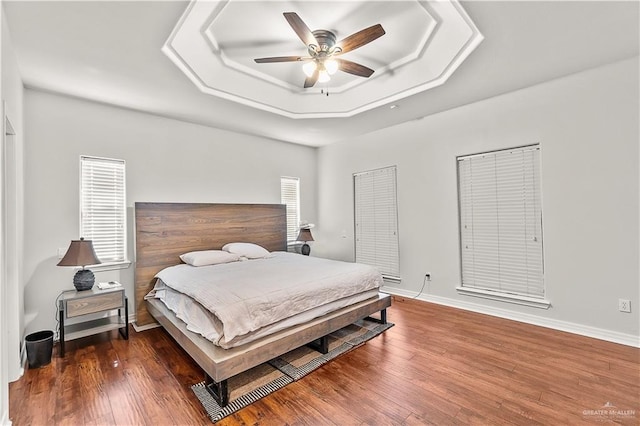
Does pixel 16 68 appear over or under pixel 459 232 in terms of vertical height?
over

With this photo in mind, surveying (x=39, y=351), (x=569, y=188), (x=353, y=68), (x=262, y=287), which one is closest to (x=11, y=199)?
(x=39, y=351)

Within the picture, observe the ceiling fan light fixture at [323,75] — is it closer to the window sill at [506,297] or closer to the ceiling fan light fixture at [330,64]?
the ceiling fan light fixture at [330,64]

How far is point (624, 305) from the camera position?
114 inches

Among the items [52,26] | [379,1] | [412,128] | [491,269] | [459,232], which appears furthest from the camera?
[412,128]

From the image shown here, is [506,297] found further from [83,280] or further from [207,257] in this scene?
[83,280]

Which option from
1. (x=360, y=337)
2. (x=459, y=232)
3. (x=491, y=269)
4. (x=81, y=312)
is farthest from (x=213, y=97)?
(x=491, y=269)

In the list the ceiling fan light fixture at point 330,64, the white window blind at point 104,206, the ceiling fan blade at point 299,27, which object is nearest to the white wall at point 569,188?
the ceiling fan light fixture at point 330,64

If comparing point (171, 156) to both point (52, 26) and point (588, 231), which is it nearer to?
point (52, 26)

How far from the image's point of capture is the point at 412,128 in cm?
457

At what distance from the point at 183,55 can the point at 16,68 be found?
1415 millimetres

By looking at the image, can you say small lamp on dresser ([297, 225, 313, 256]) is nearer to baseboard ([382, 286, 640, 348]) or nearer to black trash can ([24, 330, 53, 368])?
baseboard ([382, 286, 640, 348])

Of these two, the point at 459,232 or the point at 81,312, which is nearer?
the point at 81,312

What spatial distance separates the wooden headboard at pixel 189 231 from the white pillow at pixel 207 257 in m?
0.23

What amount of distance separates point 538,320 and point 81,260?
4958 mm
